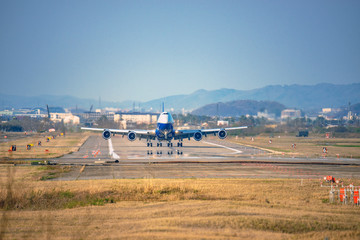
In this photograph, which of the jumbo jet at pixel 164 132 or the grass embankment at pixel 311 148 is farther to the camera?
the grass embankment at pixel 311 148

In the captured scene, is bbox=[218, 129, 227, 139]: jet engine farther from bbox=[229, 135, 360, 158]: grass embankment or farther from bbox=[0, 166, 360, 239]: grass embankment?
bbox=[0, 166, 360, 239]: grass embankment

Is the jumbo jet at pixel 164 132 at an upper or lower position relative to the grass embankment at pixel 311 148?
upper

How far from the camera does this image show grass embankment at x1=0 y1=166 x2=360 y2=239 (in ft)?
50.9

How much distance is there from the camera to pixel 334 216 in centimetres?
1880

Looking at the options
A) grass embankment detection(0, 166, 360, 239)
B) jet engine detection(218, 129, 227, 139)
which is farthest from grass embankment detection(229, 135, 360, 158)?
grass embankment detection(0, 166, 360, 239)

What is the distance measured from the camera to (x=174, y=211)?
19.2 meters

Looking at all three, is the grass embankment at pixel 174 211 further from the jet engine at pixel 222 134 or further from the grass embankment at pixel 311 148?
the jet engine at pixel 222 134

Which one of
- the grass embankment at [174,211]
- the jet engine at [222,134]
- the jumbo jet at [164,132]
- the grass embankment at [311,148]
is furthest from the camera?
the jet engine at [222,134]

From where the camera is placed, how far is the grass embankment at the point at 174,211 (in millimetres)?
15523

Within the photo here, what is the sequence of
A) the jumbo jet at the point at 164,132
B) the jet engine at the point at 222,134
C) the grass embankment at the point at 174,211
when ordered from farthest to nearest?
the jet engine at the point at 222,134, the jumbo jet at the point at 164,132, the grass embankment at the point at 174,211

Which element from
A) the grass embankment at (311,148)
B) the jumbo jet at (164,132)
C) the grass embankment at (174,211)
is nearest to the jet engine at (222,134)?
the jumbo jet at (164,132)

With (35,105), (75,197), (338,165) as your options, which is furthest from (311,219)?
(35,105)

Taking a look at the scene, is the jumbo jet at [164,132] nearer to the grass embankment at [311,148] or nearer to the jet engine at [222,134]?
the jet engine at [222,134]

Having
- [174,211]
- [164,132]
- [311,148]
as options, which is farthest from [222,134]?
[174,211]
